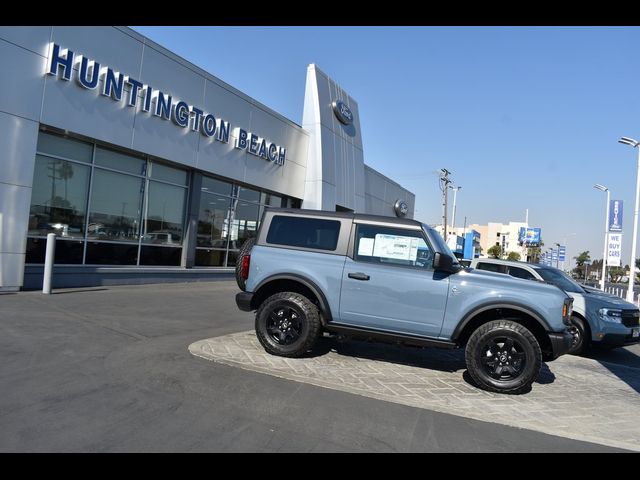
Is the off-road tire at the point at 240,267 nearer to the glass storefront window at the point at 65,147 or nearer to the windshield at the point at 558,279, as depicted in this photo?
the windshield at the point at 558,279

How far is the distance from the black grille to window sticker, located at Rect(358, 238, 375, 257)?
567cm

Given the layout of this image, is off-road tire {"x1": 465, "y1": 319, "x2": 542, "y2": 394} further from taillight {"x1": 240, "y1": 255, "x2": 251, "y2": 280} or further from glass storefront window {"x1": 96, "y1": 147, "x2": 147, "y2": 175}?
glass storefront window {"x1": 96, "y1": 147, "x2": 147, "y2": 175}

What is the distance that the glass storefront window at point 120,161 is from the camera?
1167 centimetres

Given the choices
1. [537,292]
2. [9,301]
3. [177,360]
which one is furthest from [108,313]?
[537,292]

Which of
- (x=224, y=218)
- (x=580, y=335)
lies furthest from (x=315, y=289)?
(x=224, y=218)

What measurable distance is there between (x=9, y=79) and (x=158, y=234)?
581 centimetres

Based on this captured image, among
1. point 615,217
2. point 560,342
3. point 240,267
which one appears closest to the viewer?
point 560,342

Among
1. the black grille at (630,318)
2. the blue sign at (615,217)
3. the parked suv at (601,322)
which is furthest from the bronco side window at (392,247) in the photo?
the blue sign at (615,217)

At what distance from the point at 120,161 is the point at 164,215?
2.26 metres

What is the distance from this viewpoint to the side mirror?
5250mm

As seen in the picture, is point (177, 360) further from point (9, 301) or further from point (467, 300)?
point (9, 301)

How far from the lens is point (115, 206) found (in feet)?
40.1

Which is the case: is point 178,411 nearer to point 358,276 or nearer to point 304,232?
point 358,276

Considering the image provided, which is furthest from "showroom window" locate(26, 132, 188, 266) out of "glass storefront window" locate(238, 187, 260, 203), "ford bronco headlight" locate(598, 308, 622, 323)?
"ford bronco headlight" locate(598, 308, 622, 323)
